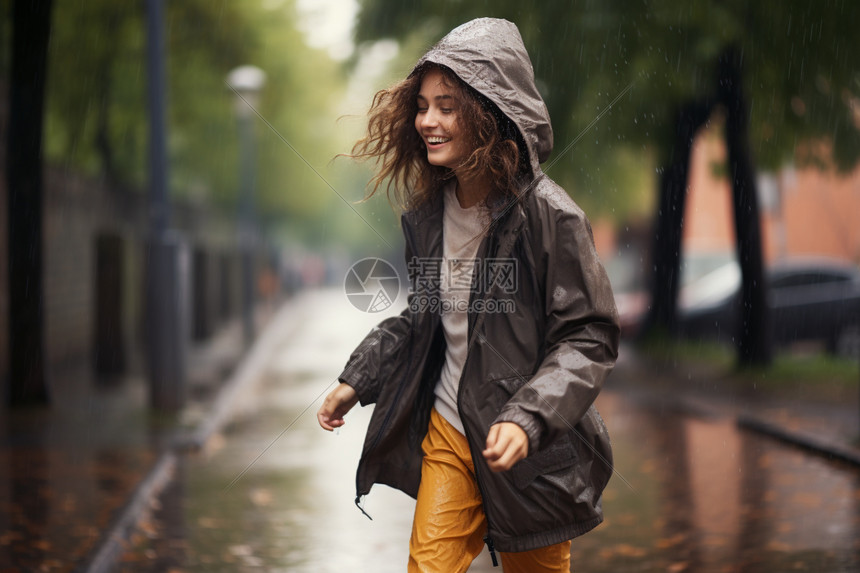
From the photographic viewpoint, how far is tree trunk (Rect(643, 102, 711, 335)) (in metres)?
17.8

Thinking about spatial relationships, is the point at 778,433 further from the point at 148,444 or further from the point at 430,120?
the point at 430,120

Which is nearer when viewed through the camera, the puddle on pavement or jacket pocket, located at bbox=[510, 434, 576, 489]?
jacket pocket, located at bbox=[510, 434, 576, 489]

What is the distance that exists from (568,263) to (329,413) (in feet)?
2.78

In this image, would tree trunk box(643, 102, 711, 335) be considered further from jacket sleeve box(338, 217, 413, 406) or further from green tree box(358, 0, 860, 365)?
jacket sleeve box(338, 217, 413, 406)

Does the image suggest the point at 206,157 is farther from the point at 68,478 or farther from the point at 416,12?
the point at 68,478

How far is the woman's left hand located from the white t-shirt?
1.40ft

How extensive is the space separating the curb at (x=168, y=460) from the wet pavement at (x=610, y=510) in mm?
85

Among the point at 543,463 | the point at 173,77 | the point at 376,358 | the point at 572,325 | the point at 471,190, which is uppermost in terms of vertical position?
the point at 173,77

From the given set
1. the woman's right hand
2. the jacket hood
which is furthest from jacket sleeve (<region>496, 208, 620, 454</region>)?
the woman's right hand

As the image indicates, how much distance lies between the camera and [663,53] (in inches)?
462

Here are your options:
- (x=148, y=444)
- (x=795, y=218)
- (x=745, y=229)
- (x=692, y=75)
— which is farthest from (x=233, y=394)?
(x=795, y=218)

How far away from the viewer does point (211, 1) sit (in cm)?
1900

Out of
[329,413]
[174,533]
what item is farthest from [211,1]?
[329,413]

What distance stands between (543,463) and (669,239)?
16.2 m
